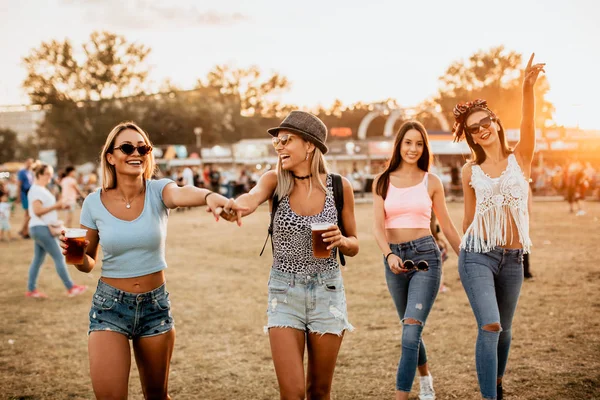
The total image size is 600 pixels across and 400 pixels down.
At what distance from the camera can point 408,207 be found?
15.1ft

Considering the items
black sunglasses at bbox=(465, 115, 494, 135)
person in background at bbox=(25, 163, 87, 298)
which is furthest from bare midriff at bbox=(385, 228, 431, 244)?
person in background at bbox=(25, 163, 87, 298)

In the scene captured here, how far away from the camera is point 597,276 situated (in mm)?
9539

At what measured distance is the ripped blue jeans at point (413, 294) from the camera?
4207mm

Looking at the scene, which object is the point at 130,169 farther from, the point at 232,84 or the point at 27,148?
the point at 27,148

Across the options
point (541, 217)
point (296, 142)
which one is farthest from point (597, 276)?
point (541, 217)

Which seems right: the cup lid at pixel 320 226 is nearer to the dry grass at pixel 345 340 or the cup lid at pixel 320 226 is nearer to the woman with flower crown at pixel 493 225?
the woman with flower crown at pixel 493 225

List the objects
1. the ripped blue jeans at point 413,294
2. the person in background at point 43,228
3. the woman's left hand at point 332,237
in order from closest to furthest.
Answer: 1. the woman's left hand at point 332,237
2. the ripped blue jeans at point 413,294
3. the person in background at point 43,228

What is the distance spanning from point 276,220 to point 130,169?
100 centimetres

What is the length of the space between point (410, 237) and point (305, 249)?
4.32 feet

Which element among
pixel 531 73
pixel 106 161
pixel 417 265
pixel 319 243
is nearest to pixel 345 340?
pixel 417 265

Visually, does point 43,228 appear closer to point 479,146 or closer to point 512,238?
point 479,146

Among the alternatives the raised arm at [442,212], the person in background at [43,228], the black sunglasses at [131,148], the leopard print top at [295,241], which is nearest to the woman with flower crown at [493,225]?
the raised arm at [442,212]

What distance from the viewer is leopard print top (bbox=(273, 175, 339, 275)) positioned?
140 inches

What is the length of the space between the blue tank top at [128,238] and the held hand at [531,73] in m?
2.99
